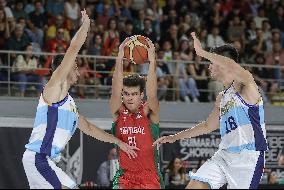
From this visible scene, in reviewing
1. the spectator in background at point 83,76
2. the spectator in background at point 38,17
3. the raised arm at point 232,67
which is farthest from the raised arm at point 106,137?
the spectator in background at point 38,17

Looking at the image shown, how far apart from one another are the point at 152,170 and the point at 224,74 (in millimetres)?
1693

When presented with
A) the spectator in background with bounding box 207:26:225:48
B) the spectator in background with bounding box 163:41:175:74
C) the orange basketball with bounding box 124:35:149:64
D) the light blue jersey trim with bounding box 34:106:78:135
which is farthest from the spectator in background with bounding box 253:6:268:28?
the light blue jersey trim with bounding box 34:106:78:135

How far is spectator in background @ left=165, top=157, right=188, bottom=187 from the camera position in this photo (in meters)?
16.2

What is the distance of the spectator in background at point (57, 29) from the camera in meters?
18.2

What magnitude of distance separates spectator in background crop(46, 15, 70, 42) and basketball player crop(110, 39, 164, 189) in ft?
26.6

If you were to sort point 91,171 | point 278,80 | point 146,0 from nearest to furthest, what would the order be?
point 91,171, point 278,80, point 146,0

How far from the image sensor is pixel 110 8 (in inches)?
781

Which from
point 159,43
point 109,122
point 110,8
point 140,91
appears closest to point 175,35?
point 159,43

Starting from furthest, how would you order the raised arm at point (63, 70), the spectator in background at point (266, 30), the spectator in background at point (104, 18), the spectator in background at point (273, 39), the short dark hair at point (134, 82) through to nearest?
the spectator in background at point (266, 30)
the spectator in background at point (273, 39)
the spectator in background at point (104, 18)
the short dark hair at point (134, 82)
the raised arm at point (63, 70)

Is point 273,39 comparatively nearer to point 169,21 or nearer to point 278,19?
point 278,19

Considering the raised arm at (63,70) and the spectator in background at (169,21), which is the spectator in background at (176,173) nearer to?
the spectator in background at (169,21)

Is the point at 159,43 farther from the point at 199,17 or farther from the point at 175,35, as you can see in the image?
the point at 199,17

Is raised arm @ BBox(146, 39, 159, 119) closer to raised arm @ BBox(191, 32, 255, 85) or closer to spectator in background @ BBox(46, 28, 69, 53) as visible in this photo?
raised arm @ BBox(191, 32, 255, 85)

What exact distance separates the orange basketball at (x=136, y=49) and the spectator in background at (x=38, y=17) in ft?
25.7
